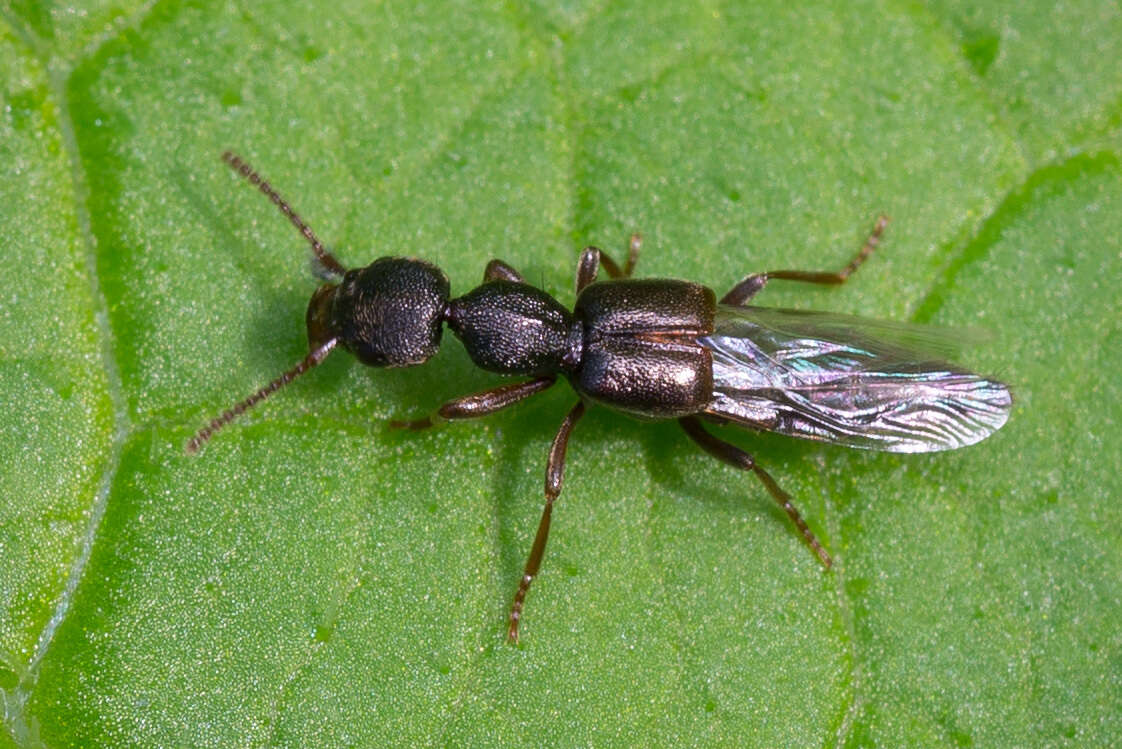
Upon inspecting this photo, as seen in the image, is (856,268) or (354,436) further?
(856,268)

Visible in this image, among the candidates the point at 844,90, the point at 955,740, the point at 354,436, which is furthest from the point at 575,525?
the point at 844,90

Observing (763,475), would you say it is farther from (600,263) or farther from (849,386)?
(600,263)

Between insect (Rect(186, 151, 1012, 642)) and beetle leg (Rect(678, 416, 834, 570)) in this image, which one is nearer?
insect (Rect(186, 151, 1012, 642))

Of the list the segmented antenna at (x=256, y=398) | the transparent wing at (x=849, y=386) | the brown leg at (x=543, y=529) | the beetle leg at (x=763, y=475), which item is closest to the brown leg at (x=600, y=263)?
the transparent wing at (x=849, y=386)

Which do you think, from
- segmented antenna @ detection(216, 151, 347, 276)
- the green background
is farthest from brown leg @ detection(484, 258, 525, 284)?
segmented antenna @ detection(216, 151, 347, 276)

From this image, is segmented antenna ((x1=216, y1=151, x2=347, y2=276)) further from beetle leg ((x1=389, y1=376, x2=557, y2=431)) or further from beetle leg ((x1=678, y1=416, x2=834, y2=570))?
beetle leg ((x1=678, y1=416, x2=834, y2=570))

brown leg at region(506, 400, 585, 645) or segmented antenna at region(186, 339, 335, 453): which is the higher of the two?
segmented antenna at region(186, 339, 335, 453)

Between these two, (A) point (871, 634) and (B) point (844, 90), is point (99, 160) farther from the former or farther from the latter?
(A) point (871, 634)
